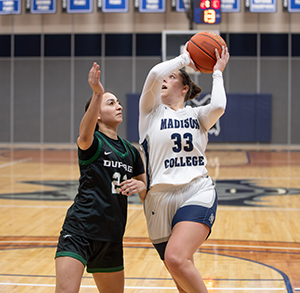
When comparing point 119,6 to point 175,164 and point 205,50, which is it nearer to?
point 205,50

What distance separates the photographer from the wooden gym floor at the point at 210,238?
375cm

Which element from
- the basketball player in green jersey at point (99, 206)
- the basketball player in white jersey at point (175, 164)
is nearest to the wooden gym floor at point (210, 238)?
the basketball player in green jersey at point (99, 206)

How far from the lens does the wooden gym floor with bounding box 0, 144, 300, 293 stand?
3752 millimetres

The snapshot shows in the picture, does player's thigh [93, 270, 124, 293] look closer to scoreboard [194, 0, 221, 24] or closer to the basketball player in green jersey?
the basketball player in green jersey

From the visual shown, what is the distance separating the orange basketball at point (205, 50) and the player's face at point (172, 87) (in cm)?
17

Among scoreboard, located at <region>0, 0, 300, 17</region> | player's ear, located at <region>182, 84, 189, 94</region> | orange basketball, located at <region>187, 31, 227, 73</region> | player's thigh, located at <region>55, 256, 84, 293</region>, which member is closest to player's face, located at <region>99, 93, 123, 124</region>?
player's ear, located at <region>182, 84, 189, 94</region>

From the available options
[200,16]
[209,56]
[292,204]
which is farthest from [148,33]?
[209,56]

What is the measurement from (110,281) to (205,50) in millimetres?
1517

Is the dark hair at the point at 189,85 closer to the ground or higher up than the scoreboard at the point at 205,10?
closer to the ground

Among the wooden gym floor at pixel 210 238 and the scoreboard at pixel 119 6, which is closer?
the wooden gym floor at pixel 210 238

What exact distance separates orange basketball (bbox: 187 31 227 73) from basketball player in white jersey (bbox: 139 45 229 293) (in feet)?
0.42

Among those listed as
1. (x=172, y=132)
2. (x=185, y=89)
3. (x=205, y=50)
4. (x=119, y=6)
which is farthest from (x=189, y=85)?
(x=119, y=6)

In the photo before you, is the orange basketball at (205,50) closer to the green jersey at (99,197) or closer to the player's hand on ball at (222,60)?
the player's hand on ball at (222,60)

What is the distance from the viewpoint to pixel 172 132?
8.95 ft
